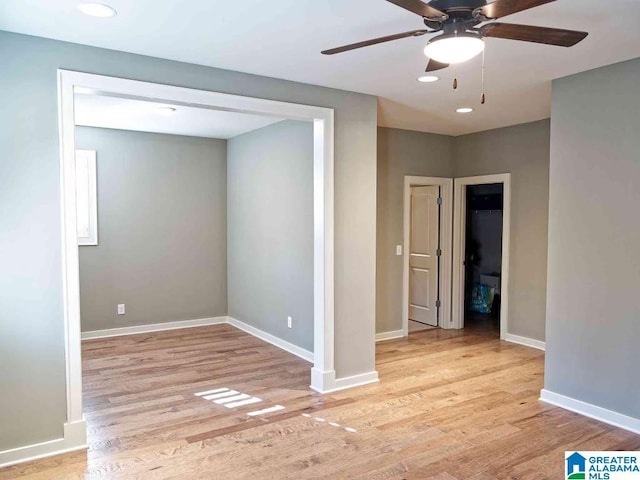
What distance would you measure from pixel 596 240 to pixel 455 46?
2.26 meters

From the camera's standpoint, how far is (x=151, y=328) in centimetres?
623

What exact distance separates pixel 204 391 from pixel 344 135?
249 centimetres

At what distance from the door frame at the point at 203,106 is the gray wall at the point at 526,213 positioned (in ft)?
8.88

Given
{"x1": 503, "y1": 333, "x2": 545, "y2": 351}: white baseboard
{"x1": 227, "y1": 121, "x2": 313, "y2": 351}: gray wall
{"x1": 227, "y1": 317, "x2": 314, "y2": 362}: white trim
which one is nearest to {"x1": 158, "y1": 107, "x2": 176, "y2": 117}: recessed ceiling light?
{"x1": 227, "y1": 121, "x2": 313, "y2": 351}: gray wall

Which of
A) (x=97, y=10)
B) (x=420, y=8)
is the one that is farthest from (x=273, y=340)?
(x=420, y=8)

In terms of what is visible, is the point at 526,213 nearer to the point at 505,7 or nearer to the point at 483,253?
the point at 483,253

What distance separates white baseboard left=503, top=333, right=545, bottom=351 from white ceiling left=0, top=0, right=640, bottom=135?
9.10 ft

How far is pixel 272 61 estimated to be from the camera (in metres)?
3.32

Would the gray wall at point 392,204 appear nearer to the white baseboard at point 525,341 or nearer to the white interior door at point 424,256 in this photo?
the white interior door at point 424,256

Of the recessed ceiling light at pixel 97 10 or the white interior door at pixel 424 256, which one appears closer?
the recessed ceiling light at pixel 97 10

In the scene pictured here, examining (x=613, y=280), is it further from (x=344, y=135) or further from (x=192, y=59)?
(x=192, y=59)

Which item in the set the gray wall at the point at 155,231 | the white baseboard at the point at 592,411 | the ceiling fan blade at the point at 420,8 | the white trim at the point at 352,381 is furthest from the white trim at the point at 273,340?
the ceiling fan blade at the point at 420,8

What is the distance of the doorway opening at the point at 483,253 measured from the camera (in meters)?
7.29

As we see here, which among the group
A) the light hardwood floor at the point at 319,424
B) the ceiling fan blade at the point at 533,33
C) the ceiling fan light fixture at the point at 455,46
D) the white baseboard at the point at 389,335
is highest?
the ceiling fan blade at the point at 533,33
